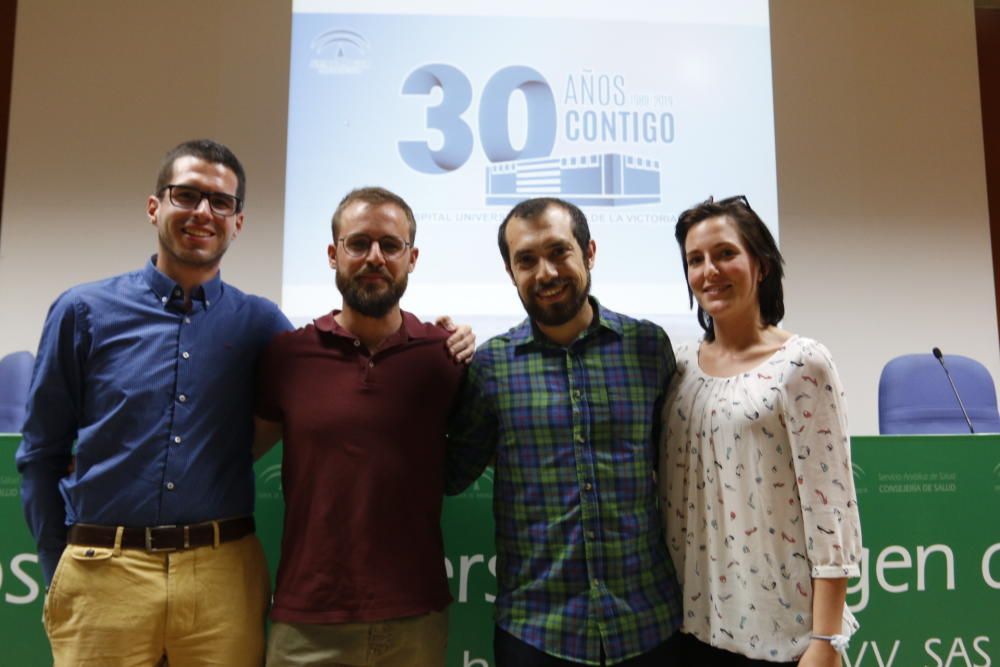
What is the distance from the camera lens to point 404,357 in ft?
4.74

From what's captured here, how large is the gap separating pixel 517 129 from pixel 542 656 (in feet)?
9.25

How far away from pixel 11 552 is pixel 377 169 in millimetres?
2386

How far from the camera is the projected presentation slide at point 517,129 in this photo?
3438 mm

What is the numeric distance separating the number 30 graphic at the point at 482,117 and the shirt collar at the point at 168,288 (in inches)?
85.3

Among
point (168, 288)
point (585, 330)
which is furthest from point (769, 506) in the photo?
point (168, 288)

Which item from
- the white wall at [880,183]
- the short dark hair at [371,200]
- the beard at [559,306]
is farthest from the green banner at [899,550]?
the white wall at [880,183]

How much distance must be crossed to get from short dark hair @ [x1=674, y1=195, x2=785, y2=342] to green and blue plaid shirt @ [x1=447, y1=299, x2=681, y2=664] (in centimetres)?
26

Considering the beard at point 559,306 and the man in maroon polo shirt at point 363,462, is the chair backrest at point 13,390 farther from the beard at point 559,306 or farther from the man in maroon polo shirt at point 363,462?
the beard at point 559,306

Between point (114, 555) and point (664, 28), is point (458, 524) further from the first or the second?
point (664, 28)

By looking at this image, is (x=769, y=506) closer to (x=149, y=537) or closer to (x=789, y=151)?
(x=149, y=537)

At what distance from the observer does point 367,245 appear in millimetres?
1465

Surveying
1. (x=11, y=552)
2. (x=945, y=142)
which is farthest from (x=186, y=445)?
(x=945, y=142)

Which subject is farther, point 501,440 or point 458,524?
point 458,524

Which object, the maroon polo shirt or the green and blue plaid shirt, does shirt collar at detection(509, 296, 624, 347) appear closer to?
the green and blue plaid shirt
